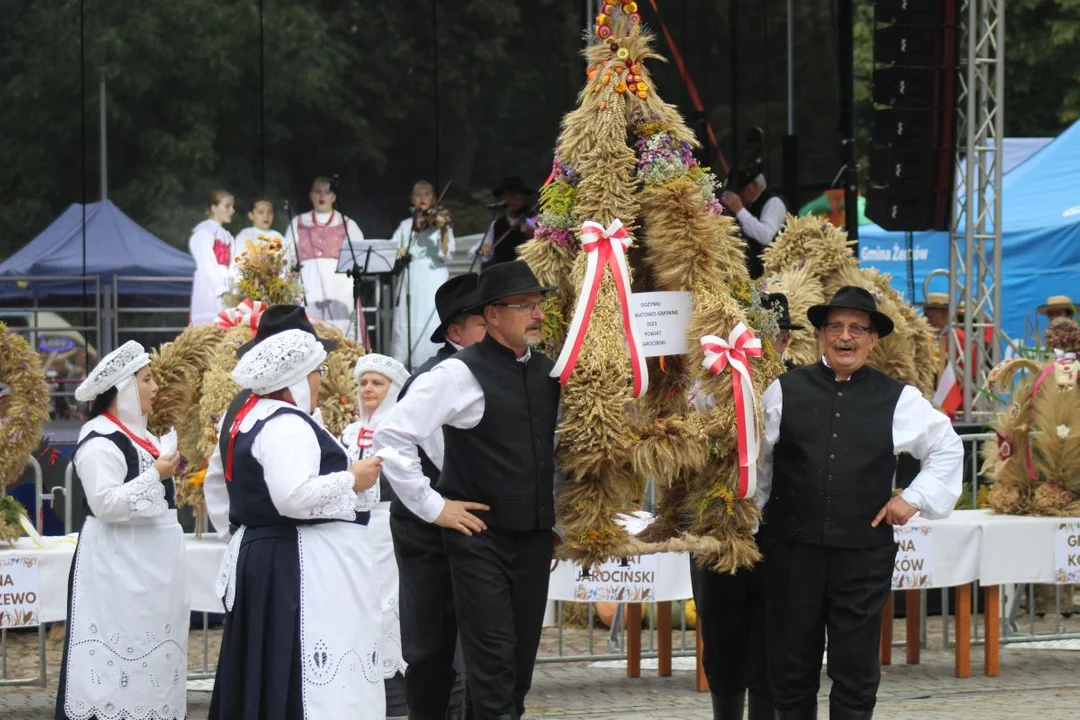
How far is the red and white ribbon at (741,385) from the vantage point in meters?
6.05

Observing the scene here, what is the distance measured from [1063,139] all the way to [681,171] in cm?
1635

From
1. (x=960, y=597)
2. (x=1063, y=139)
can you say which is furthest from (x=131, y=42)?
(x=1063, y=139)

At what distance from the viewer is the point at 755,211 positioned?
1347 cm

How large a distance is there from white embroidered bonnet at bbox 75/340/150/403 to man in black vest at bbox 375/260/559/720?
1513 millimetres

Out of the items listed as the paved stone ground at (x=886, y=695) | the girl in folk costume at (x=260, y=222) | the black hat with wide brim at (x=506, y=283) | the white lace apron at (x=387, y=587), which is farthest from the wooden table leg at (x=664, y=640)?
the girl in folk costume at (x=260, y=222)

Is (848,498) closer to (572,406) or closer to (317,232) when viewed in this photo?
(572,406)

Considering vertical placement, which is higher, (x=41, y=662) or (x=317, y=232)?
(x=317, y=232)

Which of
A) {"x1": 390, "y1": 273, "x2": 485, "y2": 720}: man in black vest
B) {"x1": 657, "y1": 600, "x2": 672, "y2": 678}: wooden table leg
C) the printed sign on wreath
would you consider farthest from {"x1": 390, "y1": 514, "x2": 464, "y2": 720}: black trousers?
the printed sign on wreath

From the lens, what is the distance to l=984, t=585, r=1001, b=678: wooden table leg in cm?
920

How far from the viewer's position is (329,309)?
43.6 ft

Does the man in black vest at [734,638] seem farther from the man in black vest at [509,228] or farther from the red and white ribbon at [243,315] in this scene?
the man in black vest at [509,228]

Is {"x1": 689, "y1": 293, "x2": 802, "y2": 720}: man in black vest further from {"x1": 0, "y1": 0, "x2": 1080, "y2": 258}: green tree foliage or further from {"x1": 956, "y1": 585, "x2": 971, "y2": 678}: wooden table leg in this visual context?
{"x1": 0, "y1": 0, "x2": 1080, "y2": 258}: green tree foliage

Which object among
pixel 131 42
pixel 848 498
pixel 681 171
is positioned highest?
pixel 131 42

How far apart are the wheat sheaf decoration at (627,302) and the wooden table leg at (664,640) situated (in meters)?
2.67
